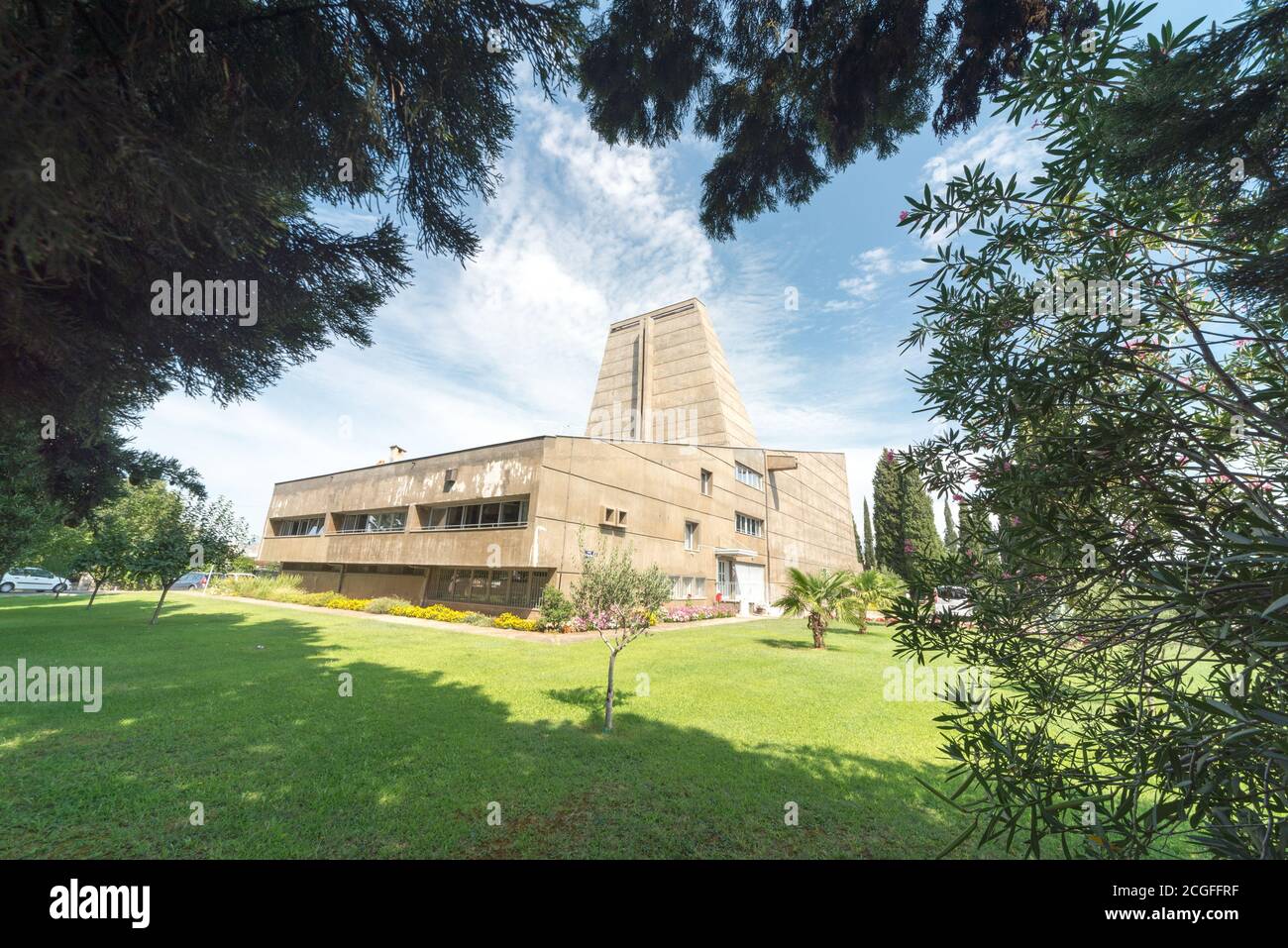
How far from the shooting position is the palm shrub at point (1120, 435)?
1.76 m

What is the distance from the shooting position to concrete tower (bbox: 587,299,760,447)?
3712cm

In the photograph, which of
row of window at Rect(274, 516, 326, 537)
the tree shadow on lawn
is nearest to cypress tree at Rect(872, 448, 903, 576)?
the tree shadow on lawn

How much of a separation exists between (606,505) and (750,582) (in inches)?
576

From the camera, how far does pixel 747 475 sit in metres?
34.0

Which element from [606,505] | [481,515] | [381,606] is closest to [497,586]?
[481,515]

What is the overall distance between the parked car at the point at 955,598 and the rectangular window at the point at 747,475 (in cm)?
2996

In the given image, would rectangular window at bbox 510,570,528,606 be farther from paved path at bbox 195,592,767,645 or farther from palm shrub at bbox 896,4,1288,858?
palm shrub at bbox 896,4,1288,858

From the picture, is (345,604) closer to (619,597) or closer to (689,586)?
(689,586)

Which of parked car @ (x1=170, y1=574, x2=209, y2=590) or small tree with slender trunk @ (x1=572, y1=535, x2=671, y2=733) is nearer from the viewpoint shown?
small tree with slender trunk @ (x1=572, y1=535, x2=671, y2=733)

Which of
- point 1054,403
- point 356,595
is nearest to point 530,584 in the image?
point 356,595

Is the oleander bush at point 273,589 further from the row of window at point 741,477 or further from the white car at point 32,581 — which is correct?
the row of window at point 741,477
